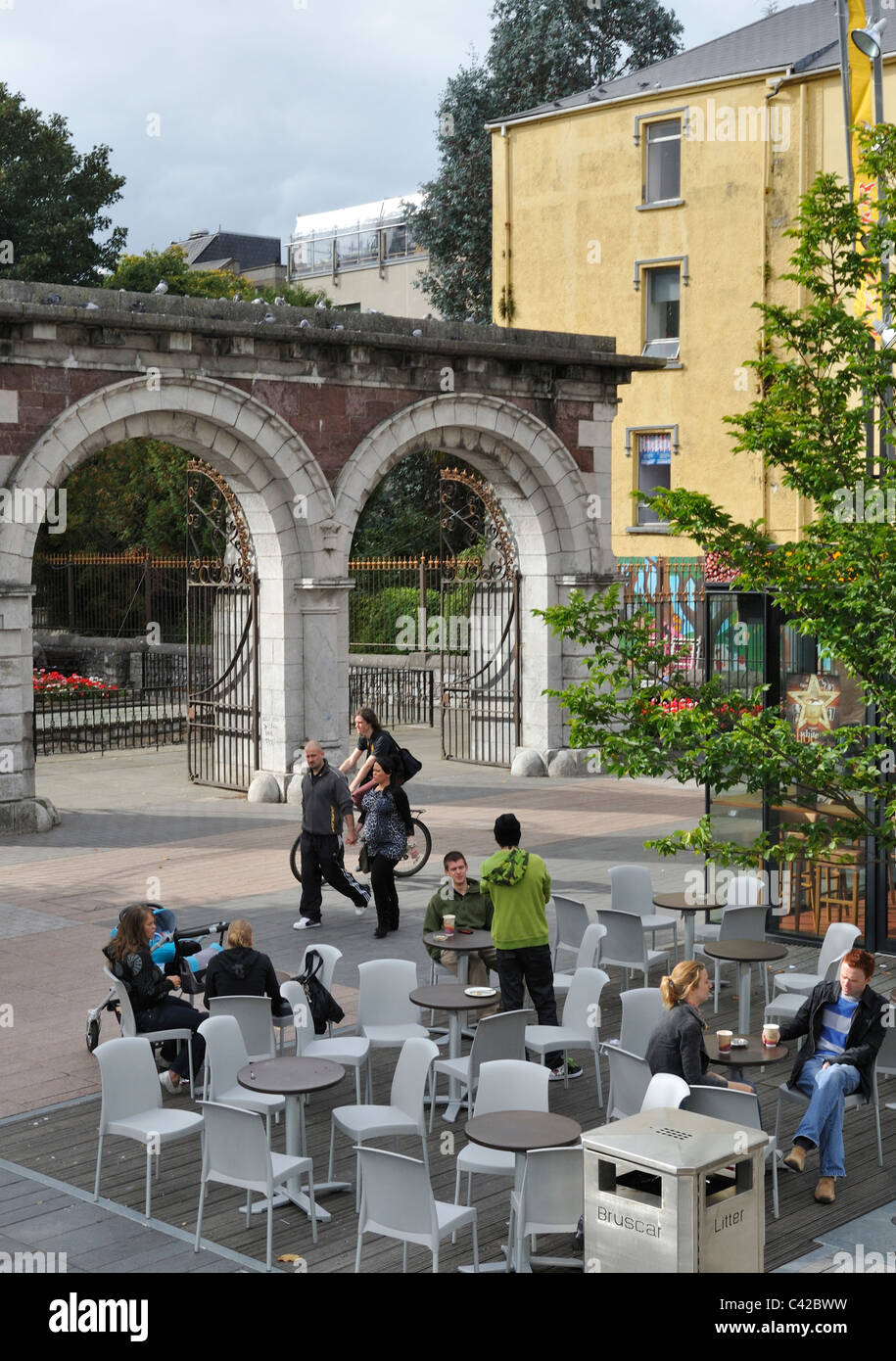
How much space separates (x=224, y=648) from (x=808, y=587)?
12.6 m

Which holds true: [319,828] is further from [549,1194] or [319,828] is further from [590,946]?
[549,1194]

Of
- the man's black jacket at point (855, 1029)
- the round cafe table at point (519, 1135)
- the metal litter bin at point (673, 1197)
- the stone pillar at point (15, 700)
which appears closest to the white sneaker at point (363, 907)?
the stone pillar at point (15, 700)

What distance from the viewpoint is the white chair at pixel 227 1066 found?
802cm

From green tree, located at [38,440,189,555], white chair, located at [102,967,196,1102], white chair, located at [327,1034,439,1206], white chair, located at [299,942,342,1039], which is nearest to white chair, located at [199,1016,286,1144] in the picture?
white chair, located at [327,1034,439,1206]

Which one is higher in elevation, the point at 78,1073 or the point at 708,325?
the point at 708,325

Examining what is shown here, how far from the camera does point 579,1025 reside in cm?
921

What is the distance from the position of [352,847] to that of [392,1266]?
10.2m

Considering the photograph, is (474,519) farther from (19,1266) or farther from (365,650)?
(19,1266)

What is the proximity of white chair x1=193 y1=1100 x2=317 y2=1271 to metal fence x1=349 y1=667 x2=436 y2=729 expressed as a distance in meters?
20.5

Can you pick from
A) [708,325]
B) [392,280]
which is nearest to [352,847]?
[708,325]

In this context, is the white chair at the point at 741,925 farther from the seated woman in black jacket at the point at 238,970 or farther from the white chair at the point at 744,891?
the seated woman in black jacket at the point at 238,970

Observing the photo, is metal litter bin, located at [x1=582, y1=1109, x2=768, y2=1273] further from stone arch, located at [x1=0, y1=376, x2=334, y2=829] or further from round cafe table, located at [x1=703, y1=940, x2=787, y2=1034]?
stone arch, located at [x1=0, y1=376, x2=334, y2=829]

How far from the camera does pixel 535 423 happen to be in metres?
21.0

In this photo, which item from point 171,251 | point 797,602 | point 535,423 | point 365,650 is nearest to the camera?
point 797,602
